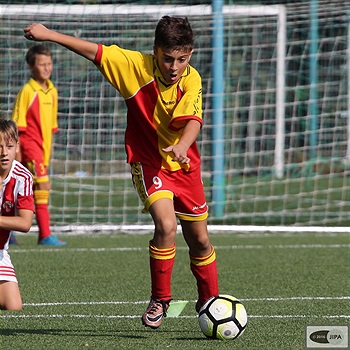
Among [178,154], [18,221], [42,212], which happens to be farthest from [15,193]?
[42,212]

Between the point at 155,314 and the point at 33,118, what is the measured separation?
5.09 meters

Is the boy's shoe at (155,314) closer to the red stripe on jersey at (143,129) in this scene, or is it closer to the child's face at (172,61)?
the red stripe on jersey at (143,129)

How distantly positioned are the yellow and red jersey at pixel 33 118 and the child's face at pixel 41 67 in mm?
123

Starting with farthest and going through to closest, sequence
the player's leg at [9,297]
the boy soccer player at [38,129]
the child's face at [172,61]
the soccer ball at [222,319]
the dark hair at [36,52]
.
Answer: the boy soccer player at [38,129] → the dark hair at [36,52] → the player's leg at [9,297] → the child's face at [172,61] → the soccer ball at [222,319]

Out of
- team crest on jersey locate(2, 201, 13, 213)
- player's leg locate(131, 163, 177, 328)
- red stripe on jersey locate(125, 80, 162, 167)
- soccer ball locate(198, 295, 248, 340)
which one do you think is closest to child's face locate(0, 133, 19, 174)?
team crest on jersey locate(2, 201, 13, 213)

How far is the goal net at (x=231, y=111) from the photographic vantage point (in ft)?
40.3

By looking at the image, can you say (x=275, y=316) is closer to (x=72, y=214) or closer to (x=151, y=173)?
(x=151, y=173)

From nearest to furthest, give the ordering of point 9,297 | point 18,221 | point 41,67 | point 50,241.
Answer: point 18,221 → point 9,297 → point 41,67 → point 50,241

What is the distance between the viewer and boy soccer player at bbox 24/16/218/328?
5.24 metres

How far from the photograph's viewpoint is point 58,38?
5051 millimetres

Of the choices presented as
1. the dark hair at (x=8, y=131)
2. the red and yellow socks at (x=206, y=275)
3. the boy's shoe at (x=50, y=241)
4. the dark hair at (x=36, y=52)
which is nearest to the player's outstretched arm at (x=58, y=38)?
the dark hair at (x=8, y=131)

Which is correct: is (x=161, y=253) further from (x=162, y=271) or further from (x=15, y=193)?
(x=15, y=193)

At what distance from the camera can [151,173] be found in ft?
17.7

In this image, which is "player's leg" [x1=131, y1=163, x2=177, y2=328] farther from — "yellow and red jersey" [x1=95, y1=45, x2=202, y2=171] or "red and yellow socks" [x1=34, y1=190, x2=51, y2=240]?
"red and yellow socks" [x1=34, y1=190, x2=51, y2=240]
